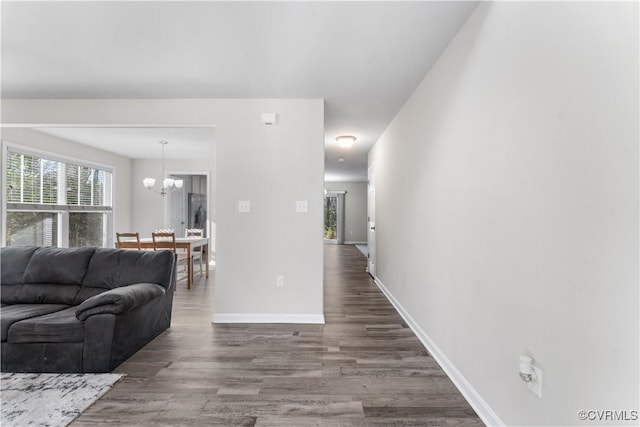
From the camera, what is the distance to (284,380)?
2.17m

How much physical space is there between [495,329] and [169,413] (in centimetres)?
191

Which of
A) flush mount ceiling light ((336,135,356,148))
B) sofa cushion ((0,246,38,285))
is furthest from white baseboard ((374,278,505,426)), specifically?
sofa cushion ((0,246,38,285))

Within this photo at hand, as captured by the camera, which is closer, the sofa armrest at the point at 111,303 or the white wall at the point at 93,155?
the sofa armrest at the point at 111,303

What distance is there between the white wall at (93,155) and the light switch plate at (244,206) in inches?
145

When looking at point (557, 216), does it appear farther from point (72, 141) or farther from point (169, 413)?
point (72, 141)

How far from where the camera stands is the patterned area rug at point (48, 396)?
1.75 m

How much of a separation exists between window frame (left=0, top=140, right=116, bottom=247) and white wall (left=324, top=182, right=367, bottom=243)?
7.53 meters

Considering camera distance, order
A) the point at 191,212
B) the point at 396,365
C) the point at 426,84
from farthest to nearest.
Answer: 1. the point at 191,212
2. the point at 426,84
3. the point at 396,365

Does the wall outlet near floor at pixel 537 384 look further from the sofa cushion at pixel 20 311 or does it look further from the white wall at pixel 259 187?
the sofa cushion at pixel 20 311

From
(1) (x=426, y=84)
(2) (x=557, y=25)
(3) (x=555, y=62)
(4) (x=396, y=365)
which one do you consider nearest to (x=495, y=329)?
(4) (x=396, y=365)

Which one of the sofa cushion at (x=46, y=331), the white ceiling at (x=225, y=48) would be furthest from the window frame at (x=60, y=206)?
the sofa cushion at (x=46, y=331)

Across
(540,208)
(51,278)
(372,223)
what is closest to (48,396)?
(51,278)

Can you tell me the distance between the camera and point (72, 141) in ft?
18.2

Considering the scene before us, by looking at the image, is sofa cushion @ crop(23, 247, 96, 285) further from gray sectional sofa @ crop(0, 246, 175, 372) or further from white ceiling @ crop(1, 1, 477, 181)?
white ceiling @ crop(1, 1, 477, 181)
